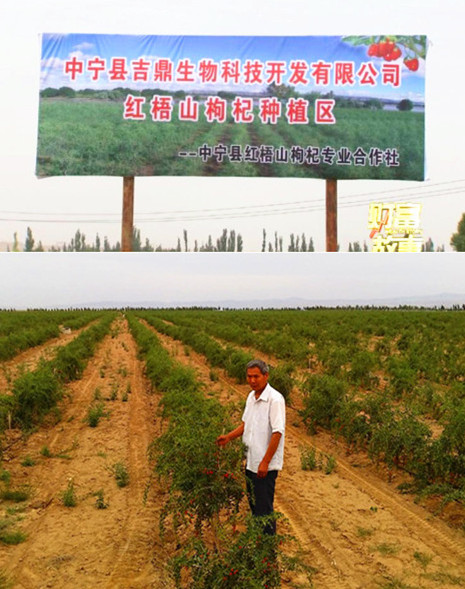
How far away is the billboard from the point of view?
46.7 feet

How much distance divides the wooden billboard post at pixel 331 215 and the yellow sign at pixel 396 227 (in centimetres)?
118

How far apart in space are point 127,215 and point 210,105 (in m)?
3.34

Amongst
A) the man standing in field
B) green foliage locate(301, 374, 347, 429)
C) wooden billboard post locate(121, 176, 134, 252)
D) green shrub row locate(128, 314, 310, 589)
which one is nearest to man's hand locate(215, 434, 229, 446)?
green shrub row locate(128, 314, 310, 589)

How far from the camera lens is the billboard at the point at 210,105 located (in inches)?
561

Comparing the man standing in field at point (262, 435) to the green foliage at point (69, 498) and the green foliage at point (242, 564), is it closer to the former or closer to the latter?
the green foliage at point (242, 564)

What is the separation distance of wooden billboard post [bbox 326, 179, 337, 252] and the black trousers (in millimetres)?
10400

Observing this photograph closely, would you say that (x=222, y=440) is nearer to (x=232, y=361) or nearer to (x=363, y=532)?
(x=363, y=532)

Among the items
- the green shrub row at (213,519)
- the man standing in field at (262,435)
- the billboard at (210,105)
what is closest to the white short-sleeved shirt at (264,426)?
the man standing in field at (262,435)

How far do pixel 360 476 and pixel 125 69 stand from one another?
1117 cm

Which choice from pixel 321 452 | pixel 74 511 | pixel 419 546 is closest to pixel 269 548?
pixel 419 546

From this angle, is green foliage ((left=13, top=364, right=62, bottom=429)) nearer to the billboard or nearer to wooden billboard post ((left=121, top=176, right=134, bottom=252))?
wooden billboard post ((left=121, top=176, right=134, bottom=252))

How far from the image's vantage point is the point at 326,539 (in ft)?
17.9

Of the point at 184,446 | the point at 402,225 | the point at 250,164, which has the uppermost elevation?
the point at 250,164

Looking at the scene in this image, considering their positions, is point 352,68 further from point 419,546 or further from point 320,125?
point 419,546
